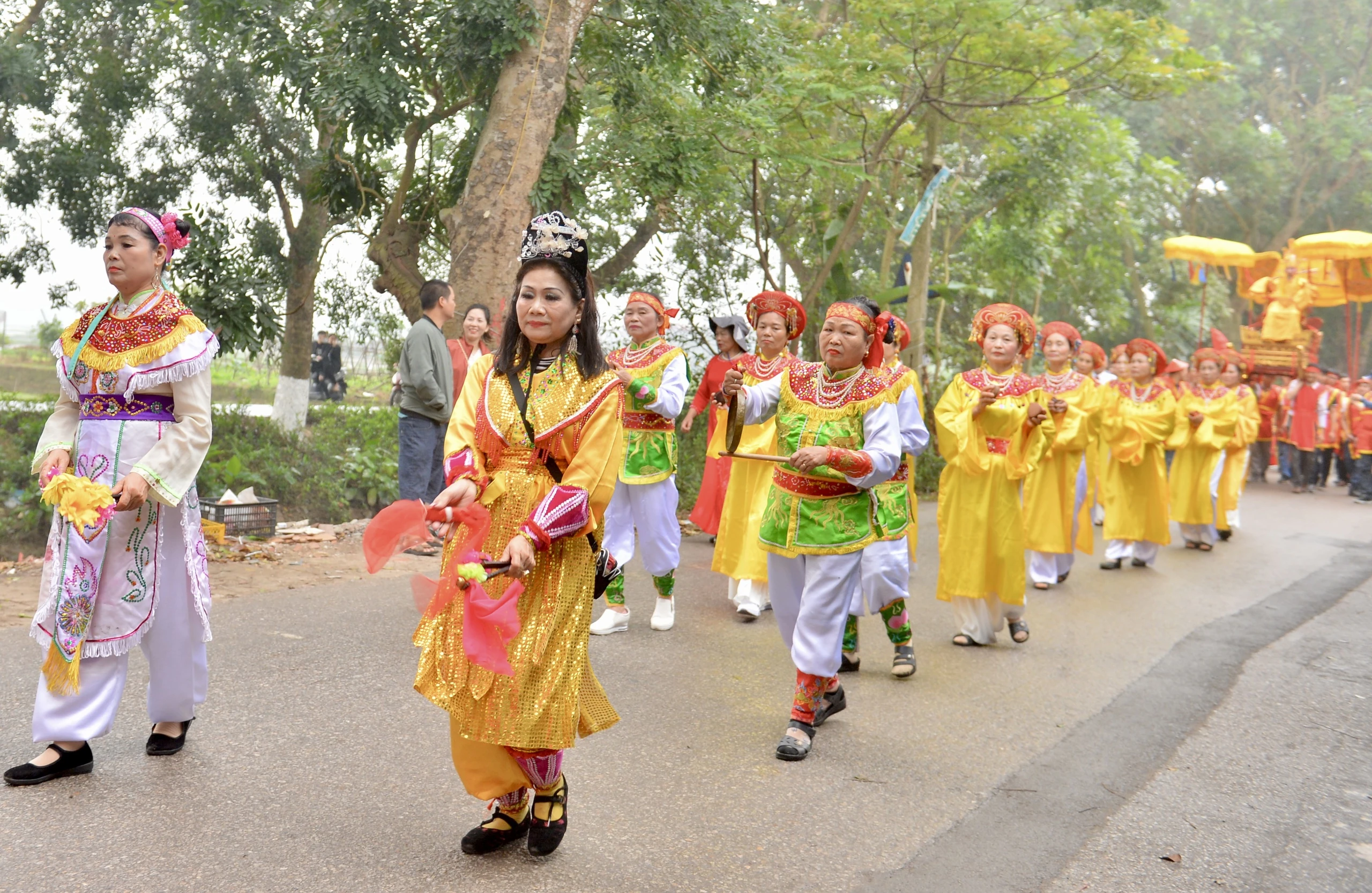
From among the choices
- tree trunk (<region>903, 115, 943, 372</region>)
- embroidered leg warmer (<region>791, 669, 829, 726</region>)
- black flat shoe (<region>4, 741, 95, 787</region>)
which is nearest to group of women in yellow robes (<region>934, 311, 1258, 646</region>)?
embroidered leg warmer (<region>791, 669, 829, 726</region>)

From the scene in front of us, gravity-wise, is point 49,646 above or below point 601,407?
below

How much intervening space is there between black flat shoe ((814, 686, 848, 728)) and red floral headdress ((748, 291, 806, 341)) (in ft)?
8.98

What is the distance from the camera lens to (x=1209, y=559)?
11203 millimetres

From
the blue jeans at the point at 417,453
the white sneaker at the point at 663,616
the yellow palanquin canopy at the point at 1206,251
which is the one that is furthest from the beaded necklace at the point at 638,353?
the yellow palanquin canopy at the point at 1206,251

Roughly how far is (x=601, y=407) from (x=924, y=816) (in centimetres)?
194

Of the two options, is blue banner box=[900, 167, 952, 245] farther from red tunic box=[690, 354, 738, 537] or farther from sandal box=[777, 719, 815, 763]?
sandal box=[777, 719, 815, 763]

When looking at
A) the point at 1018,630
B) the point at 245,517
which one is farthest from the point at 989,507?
the point at 245,517

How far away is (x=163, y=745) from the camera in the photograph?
423cm

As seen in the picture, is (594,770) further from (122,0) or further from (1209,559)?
(122,0)

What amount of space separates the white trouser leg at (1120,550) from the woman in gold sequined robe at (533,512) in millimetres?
8040

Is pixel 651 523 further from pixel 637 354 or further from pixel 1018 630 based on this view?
pixel 1018 630

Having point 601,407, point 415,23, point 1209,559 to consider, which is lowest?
point 1209,559

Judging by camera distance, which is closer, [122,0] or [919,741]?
[919,741]

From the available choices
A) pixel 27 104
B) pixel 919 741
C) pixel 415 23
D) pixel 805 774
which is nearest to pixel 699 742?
pixel 805 774
